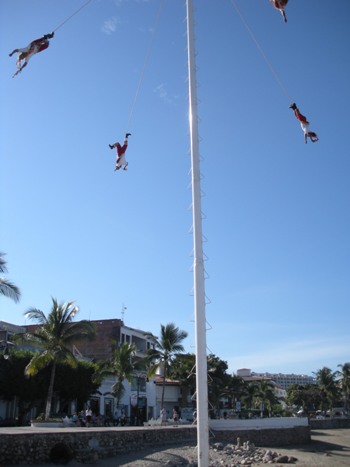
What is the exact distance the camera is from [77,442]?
20.1m

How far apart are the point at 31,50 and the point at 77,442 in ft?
52.0

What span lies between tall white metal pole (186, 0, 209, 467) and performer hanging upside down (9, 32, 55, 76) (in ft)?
11.5

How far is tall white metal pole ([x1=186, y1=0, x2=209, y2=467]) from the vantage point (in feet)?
29.5

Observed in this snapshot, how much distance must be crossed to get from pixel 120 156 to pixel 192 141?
97.6 inches

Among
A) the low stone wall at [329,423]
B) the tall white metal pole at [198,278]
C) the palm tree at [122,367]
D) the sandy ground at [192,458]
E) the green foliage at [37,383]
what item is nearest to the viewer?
the tall white metal pole at [198,278]

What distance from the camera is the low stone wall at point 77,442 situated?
17828mm

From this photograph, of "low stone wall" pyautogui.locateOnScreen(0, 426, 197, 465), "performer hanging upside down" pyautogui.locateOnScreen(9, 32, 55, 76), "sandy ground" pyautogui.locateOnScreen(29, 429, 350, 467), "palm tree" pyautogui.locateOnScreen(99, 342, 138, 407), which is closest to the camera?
"performer hanging upside down" pyautogui.locateOnScreen(9, 32, 55, 76)

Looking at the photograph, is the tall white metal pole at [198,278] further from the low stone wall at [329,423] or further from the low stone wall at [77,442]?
the low stone wall at [329,423]

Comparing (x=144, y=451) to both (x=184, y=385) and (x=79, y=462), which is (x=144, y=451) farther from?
(x=184, y=385)

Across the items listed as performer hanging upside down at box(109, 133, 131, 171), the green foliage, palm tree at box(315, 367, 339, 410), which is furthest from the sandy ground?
palm tree at box(315, 367, 339, 410)

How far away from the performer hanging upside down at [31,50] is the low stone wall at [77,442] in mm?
13553

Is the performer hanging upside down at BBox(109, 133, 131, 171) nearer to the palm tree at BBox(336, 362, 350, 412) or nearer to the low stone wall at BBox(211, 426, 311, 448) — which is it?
the low stone wall at BBox(211, 426, 311, 448)

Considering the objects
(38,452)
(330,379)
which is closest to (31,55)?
(38,452)

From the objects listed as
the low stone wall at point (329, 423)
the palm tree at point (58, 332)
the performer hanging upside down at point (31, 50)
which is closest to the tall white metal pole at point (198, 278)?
the performer hanging upside down at point (31, 50)
